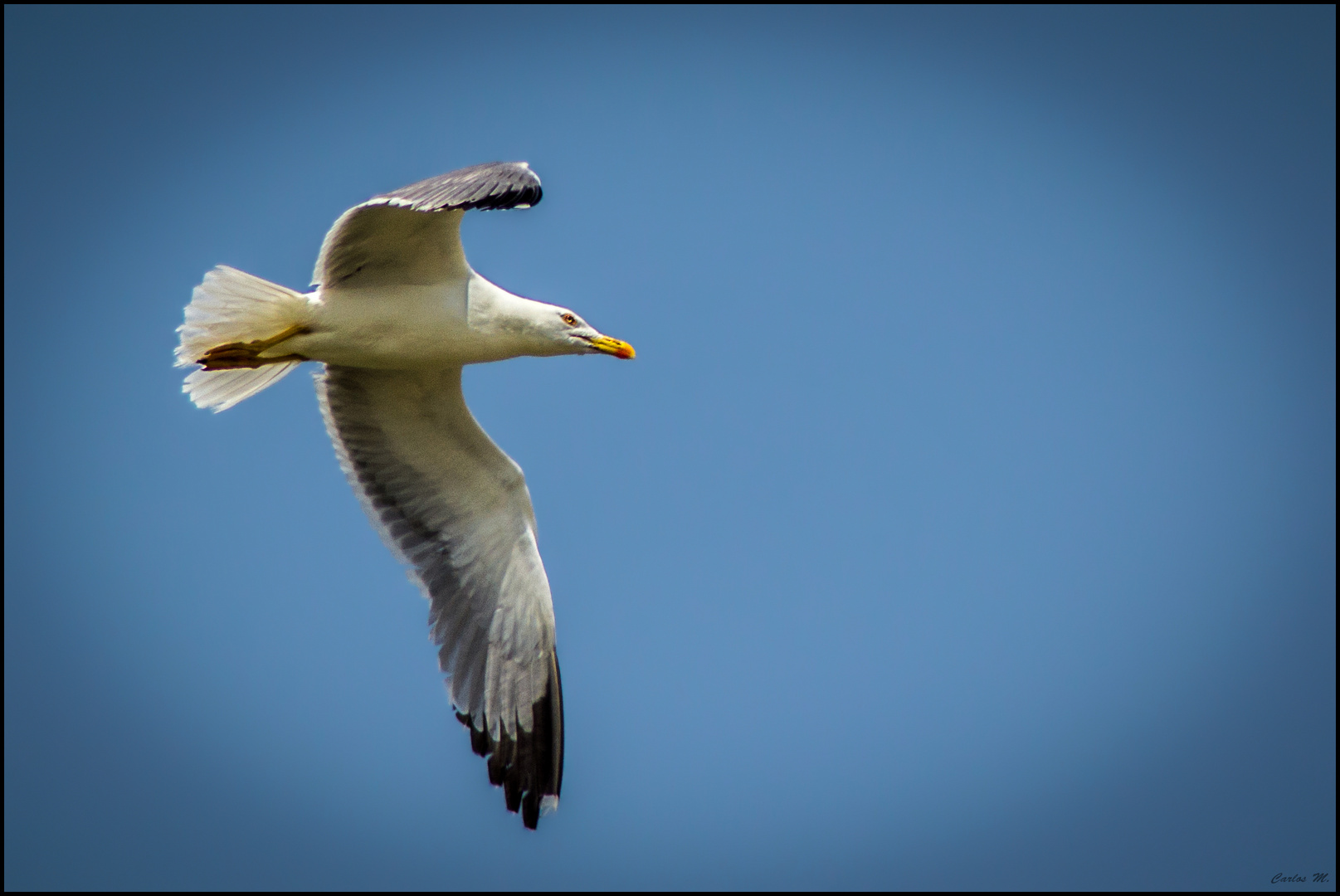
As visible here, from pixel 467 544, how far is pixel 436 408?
2.15 ft

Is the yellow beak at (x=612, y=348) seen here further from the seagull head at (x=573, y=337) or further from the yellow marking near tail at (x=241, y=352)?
the yellow marking near tail at (x=241, y=352)

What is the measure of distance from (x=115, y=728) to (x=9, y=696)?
166 inches

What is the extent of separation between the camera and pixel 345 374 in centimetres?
577

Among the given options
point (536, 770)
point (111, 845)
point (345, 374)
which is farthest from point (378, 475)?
point (111, 845)

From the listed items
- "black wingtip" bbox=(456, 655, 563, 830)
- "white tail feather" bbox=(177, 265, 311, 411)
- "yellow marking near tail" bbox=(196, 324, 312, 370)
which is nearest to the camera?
"white tail feather" bbox=(177, 265, 311, 411)

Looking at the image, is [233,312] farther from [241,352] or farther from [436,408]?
[436,408]

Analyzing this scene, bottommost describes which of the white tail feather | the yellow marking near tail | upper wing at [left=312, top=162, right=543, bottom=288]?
the yellow marking near tail

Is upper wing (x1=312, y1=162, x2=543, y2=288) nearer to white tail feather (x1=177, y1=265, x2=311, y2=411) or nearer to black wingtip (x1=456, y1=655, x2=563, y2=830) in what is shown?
white tail feather (x1=177, y1=265, x2=311, y2=411)

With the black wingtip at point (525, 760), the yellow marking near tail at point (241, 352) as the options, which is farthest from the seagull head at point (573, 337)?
the black wingtip at point (525, 760)

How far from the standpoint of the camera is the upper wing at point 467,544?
18.5 ft

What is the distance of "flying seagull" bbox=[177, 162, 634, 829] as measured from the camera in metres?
5.07

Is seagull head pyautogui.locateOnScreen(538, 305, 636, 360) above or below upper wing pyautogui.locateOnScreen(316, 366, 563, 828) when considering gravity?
above

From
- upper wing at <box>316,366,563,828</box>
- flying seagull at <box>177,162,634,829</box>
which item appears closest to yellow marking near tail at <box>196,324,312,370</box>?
flying seagull at <box>177,162,634,829</box>

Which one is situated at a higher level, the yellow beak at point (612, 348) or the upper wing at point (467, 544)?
A: the yellow beak at point (612, 348)
